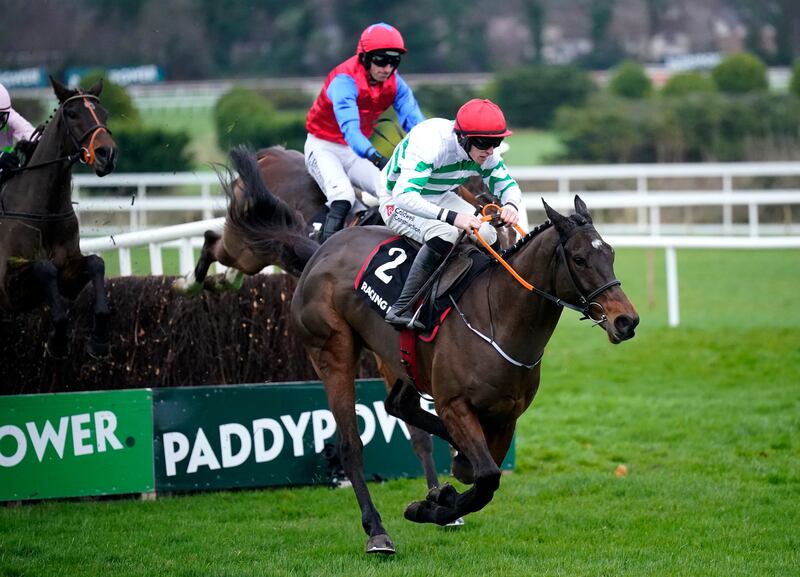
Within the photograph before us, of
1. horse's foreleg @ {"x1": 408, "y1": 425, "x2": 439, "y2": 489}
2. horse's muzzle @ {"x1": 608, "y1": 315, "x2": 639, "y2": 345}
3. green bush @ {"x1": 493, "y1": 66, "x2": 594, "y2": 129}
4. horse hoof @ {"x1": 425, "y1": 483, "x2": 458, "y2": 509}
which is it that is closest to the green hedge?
green bush @ {"x1": 493, "y1": 66, "x2": 594, "y2": 129}

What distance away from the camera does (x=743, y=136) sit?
27.4 m

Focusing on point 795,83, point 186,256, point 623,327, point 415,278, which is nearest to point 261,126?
point 795,83

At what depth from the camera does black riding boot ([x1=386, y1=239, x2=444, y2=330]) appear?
5.84 m

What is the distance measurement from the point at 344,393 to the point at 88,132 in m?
2.20

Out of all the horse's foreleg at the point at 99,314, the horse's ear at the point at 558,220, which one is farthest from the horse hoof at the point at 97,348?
the horse's ear at the point at 558,220

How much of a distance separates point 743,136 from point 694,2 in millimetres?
20305

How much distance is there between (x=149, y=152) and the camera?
67.8 ft

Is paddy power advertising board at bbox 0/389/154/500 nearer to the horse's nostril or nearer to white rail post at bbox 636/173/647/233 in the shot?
the horse's nostril

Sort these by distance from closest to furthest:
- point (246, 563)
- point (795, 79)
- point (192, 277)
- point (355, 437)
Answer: point (246, 563), point (355, 437), point (192, 277), point (795, 79)

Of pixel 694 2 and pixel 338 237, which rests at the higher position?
pixel 694 2

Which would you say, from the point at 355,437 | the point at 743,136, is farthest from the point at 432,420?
the point at 743,136

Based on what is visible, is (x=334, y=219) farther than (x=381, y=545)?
Yes

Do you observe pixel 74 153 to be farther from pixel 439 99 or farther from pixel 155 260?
pixel 439 99

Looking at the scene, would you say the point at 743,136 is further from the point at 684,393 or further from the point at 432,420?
the point at 432,420
